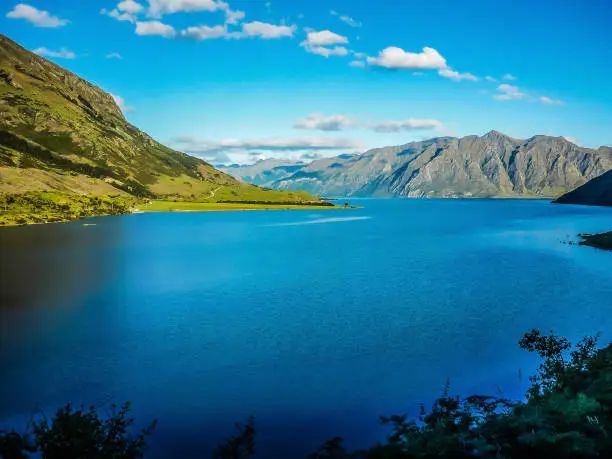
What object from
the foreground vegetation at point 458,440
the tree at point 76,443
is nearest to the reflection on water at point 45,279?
the tree at point 76,443

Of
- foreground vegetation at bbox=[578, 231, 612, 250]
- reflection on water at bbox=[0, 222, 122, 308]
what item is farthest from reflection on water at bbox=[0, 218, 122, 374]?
foreground vegetation at bbox=[578, 231, 612, 250]

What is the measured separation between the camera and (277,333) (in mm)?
42344

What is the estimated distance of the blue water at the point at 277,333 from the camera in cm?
2714

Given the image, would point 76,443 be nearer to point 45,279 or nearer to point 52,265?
point 45,279

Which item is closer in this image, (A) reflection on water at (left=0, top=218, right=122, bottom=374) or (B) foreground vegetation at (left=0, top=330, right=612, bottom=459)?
(B) foreground vegetation at (left=0, top=330, right=612, bottom=459)

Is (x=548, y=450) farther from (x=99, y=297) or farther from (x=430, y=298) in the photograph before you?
(x=99, y=297)

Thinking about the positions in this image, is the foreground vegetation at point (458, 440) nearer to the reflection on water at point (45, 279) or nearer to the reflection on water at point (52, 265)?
the reflection on water at point (45, 279)

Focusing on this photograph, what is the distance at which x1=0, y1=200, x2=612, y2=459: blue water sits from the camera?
27141 millimetres

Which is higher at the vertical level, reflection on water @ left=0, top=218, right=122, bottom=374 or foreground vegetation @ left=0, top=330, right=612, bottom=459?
foreground vegetation @ left=0, top=330, right=612, bottom=459

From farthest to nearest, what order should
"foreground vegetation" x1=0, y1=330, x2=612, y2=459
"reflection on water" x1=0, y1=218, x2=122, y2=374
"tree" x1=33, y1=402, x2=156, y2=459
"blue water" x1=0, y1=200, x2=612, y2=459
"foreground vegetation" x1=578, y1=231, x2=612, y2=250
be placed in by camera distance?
"foreground vegetation" x1=578, y1=231, x2=612, y2=250
"reflection on water" x1=0, y1=218, x2=122, y2=374
"blue water" x1=0, y1=200, x2=612, y2=459
"tree" x1=33, y1=402, x2=156, y2=459
"foreground vegetation" x1=0, y1=330, x2=612, y2=459

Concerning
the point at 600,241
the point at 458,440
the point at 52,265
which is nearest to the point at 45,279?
the point at 52,265

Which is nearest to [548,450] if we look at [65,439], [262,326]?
[65,439]

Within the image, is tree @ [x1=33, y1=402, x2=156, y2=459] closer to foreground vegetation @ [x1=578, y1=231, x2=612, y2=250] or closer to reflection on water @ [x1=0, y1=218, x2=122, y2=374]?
reflection on water @ [x1=0, y1=218, x2=122, y2=374]

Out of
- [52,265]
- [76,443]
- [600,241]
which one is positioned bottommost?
[52,265]
